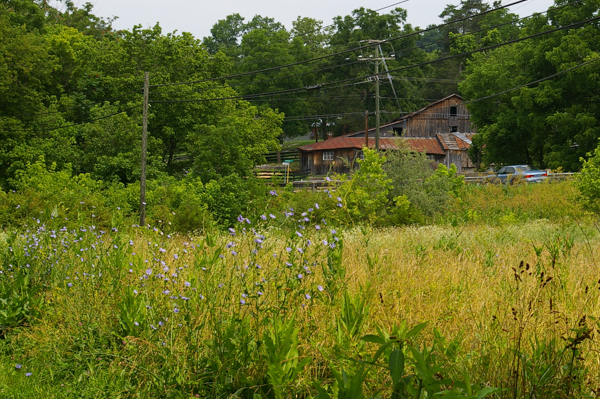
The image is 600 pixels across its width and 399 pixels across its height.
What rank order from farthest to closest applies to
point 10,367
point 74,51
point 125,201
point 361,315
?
point 74,51 → point 125,201 → point 10,367 → point 361,315

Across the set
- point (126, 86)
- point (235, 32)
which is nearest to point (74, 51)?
point (126, 86)

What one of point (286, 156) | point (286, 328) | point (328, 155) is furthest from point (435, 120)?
point (286, 328)

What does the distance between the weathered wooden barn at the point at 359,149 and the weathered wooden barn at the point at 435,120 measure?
1156 millimetres

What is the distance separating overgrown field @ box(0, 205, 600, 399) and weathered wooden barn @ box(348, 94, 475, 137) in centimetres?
4787

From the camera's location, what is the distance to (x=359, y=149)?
46.0 metres

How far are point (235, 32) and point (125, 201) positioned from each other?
67650 mm

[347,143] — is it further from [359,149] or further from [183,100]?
[183,100]

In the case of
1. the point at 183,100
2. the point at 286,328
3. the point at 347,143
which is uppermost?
the point at 183,100

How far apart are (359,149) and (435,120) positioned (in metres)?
12.3

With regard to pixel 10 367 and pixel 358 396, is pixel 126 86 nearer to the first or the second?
pixel 10 367

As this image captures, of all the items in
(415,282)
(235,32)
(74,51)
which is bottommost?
(415,282)

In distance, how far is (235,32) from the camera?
285 ft

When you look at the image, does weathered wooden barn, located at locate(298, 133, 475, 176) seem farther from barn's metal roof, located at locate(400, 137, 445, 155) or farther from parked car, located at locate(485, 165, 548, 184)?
parked car, located at locate(485, 165, 548, 184)

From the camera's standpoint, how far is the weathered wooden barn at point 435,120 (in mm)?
53312
